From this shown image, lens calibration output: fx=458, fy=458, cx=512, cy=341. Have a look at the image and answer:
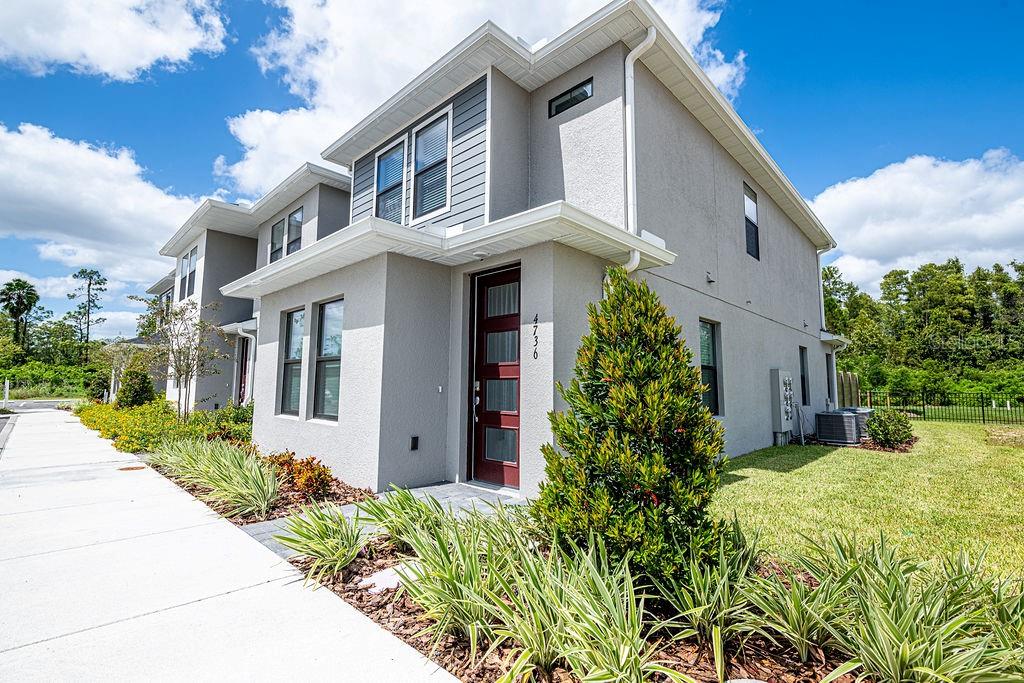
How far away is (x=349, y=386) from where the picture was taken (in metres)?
6.55

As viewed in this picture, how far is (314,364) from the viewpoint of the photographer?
773cm

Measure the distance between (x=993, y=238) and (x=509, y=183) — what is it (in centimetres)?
6176

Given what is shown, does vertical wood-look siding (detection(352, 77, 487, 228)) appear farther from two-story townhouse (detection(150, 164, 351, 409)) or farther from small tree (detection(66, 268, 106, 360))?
small tree (detection(66, 268, 106, 360))

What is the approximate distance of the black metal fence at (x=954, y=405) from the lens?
53.0 feet

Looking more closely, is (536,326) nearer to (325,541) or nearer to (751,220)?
(325,541)

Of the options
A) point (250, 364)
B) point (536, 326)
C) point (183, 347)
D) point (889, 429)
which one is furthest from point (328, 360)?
point (889, 429)

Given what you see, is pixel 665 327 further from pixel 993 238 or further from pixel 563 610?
pixel 993 238

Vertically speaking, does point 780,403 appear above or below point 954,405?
above

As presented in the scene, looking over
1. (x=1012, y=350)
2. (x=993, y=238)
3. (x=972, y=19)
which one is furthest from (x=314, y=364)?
(x=993, y=238)

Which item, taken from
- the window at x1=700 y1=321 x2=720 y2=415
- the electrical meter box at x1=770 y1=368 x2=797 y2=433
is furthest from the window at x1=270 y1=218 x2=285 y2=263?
the electrical meter box at x1=770 y1=368 x2=797 y2=433

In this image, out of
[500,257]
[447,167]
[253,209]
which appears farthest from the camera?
[253,209]

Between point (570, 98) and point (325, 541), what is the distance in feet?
22.3

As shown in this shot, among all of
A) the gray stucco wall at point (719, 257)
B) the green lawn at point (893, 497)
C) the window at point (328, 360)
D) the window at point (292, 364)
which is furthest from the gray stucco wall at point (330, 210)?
the green lawn at point (893, 497)

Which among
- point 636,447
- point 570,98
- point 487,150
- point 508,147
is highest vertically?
point 570,98
